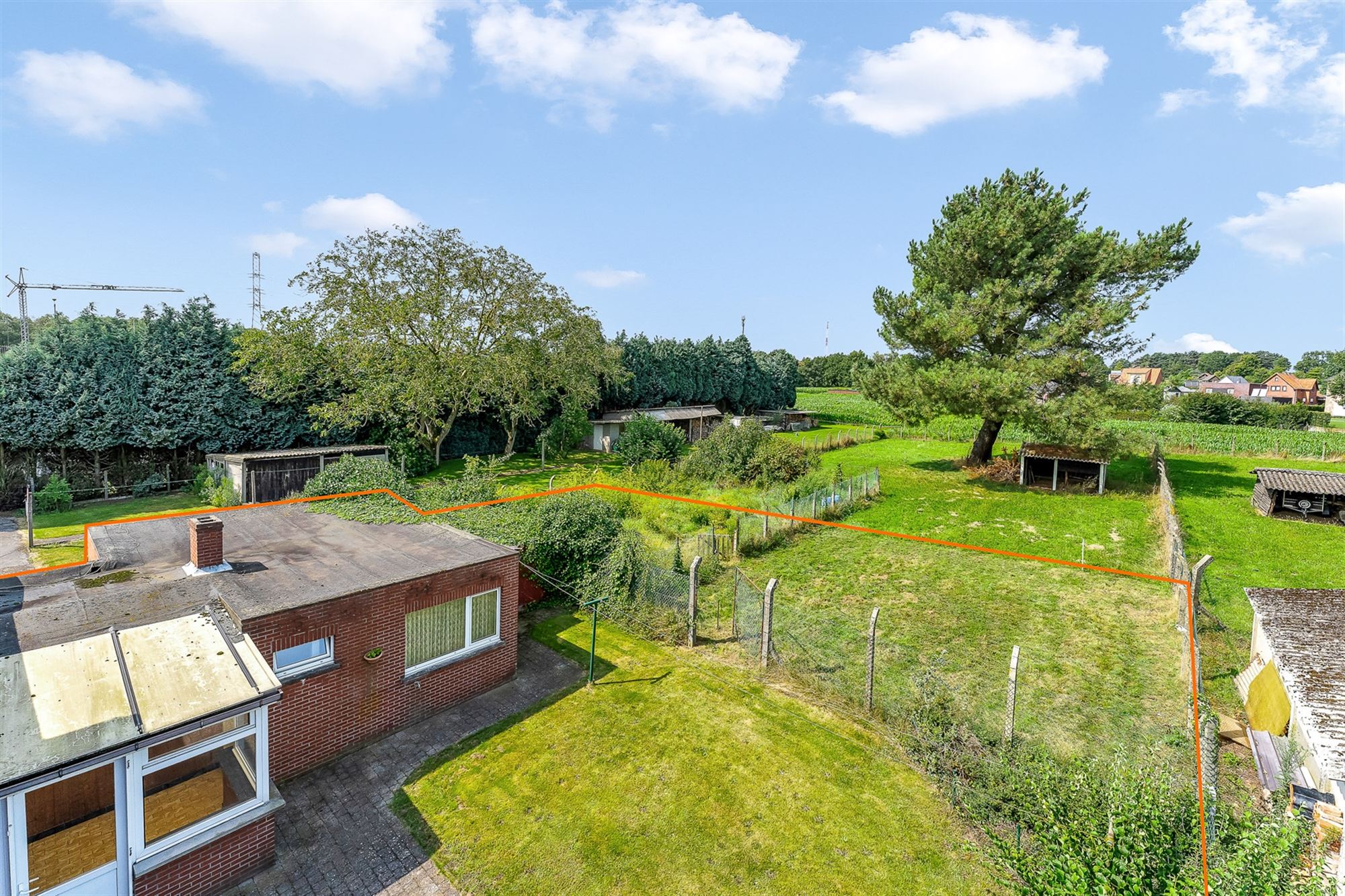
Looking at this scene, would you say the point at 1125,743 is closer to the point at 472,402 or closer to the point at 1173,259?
the point at 1173,259

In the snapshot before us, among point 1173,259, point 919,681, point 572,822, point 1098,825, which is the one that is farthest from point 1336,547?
point 572,822

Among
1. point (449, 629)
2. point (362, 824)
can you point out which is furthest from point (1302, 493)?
point (362, 824)

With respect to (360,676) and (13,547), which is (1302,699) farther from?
(13,547)

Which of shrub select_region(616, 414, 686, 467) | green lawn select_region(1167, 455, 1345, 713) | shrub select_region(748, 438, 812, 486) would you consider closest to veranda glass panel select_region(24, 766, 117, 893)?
green lawn select_region(1167, 455, 1345, 713)

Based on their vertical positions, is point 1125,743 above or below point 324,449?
below

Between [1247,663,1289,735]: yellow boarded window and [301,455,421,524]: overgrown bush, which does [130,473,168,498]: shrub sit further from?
[1247,663,1289,735]: yellow boarded window

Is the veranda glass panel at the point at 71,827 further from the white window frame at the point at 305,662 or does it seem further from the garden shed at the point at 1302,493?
the garden shed at the point at 1302,493
